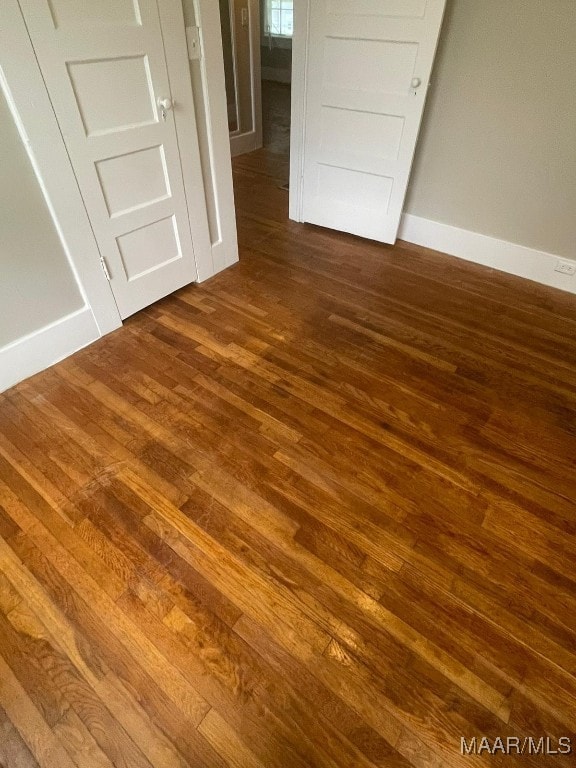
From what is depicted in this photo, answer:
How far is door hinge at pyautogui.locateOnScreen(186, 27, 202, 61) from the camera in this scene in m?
1.88

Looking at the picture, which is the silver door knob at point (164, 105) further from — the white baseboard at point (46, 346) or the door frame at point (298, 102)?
the door frame at point (298, 102)

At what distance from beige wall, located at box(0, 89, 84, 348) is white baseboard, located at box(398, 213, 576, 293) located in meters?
2.19

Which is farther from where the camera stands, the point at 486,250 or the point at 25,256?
the point at 486,250

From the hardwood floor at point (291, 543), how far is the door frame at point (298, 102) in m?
1.27

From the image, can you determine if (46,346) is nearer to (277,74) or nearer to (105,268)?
(105,268)

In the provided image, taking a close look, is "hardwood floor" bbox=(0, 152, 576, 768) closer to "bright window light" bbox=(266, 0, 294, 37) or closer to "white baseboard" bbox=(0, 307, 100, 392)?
"white baseboard" bbox=(0, 307, 100, 392)

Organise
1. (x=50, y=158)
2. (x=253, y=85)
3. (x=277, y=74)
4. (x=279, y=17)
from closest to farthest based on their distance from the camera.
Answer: (x=50, y=158), (x=253, y=85), (x=279, y=17), (x=277, y=74)

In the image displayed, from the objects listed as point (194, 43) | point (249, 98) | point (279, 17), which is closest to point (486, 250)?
point (194, 43)

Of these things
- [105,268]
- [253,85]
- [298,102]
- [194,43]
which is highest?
[194,43]

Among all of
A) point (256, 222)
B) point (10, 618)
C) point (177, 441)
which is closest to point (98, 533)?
point (10, 618)

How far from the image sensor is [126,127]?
1828 mm

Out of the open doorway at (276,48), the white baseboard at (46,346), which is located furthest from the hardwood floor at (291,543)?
the open doorway at (276,48)

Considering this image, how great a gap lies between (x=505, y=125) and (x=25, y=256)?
98.3 inches

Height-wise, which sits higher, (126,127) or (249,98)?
(126,127)
